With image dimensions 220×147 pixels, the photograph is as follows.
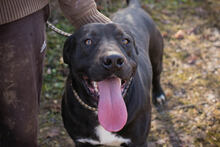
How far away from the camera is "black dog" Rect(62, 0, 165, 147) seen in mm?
2381

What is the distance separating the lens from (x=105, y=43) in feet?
8.23

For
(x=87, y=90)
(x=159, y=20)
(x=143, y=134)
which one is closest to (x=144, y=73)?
(x=143, y=134)

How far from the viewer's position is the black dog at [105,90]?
2.38 m

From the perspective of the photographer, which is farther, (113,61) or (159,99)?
(159,99)

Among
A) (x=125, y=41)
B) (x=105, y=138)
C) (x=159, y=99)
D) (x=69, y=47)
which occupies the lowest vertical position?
(x=159, y=99)

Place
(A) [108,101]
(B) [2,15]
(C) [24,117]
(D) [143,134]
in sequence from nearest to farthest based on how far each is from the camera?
(B) [2,15] < (C) [24,117] < (A) [108,101] < (D) [143,134]

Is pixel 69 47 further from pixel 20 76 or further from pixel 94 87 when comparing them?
pixel 20 76

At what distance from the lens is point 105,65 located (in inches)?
89.7

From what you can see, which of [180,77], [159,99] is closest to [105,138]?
[159,99]

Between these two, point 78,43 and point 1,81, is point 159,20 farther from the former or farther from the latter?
point 1,81

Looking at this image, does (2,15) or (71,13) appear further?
(71,13)

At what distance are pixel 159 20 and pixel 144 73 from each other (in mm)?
3317

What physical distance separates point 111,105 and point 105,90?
0.13 m

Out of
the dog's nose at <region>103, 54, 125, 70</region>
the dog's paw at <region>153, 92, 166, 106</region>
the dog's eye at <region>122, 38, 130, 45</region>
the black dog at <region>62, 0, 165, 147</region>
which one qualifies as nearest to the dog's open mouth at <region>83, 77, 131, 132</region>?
the black dog at <region>62, 0, 165, 147</region>
